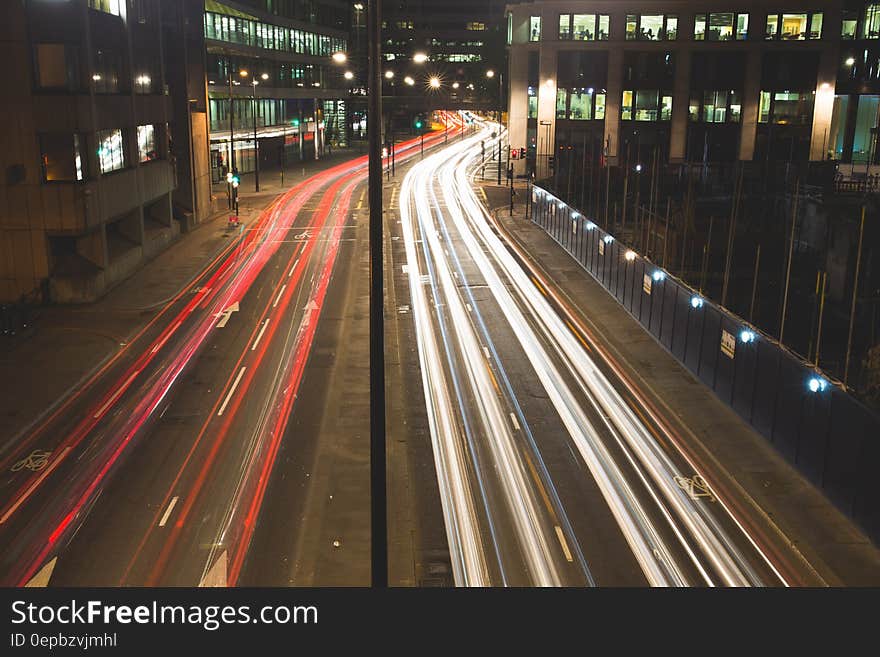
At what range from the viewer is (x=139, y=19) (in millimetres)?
46562

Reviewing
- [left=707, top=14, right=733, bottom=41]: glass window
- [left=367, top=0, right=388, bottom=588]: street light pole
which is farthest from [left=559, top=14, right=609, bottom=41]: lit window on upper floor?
[left=367, top=0, right=388, bottom=588]: street light pole

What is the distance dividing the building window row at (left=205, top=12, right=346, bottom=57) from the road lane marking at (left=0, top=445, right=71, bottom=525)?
212 ft

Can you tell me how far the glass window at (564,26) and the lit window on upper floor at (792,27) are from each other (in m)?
19.1

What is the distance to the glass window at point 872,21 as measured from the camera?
87.6m

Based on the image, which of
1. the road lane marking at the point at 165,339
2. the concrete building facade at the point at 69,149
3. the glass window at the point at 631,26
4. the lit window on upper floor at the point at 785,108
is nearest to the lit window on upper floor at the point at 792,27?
the lit window on upper floor at the point at 785,108

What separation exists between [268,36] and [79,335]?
68358mm

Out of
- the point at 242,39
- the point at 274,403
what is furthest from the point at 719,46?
the point at 274,403

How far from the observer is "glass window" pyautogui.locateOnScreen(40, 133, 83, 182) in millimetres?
36656

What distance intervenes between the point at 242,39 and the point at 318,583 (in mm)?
79616

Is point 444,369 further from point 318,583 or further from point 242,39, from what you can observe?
point 242,39

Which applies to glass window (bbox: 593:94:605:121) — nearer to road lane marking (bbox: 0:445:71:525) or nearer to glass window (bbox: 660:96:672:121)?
glass window (bbox: 660:96:672:121)

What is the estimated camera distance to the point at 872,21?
8781 centimetres

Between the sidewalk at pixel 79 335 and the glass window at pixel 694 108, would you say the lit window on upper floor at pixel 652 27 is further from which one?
the sidewalk at pixel 79 335

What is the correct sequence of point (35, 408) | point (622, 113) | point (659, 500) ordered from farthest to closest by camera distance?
point (622, 113) → point (35, 408) → point (659, 500)
